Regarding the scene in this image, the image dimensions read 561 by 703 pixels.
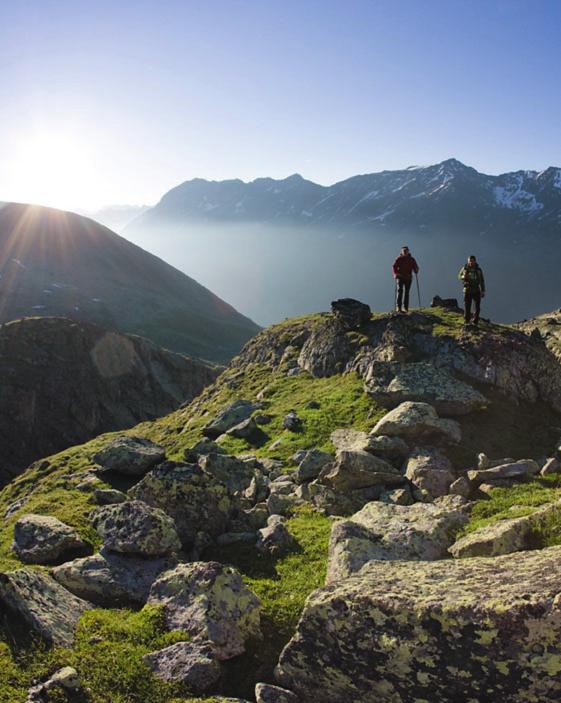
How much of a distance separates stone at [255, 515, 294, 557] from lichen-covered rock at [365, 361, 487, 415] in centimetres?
1128

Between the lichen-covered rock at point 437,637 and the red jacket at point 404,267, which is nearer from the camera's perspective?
the lichen-covered rock at point 437,637

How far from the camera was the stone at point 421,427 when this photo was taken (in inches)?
841

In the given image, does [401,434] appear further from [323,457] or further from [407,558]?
[407,558]

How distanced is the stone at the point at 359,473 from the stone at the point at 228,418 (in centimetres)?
1291

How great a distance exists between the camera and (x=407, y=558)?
12.8 metres

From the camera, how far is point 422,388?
24.7 meters

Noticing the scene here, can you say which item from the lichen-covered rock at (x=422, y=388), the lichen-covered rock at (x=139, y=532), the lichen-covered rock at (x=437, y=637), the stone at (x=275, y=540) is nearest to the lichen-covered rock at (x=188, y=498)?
the stone at (x=275, y=540)

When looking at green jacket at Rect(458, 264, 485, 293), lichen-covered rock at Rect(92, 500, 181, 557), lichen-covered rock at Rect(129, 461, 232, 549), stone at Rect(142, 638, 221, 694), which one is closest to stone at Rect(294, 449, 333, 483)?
lichen-covered rock at Rect(129, 461, 232, 549)

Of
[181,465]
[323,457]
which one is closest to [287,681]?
[181,465]

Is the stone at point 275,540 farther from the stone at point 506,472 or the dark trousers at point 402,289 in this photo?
the dark trousers at point 402,289

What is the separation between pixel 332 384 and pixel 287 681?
79.2 ft

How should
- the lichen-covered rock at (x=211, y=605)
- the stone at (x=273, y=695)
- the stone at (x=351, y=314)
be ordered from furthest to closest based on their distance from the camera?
the stone at (x=351, y=314), the lichen-covered rock at (x=211, y=605), the stone at (x=273, y=695)

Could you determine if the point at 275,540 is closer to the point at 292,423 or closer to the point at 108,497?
the point at 108,497

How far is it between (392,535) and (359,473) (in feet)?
18.0
